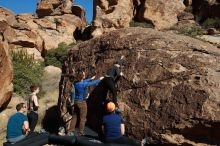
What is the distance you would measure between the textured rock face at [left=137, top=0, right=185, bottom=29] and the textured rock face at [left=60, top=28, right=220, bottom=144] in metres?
21.5

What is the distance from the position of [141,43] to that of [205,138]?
3.78 meters

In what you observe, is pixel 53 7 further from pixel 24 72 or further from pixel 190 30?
pixel 24 72

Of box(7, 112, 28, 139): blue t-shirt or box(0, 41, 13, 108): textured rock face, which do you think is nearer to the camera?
box(7, 112, 28, 139): blue t-shirt

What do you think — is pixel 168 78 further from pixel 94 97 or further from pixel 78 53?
pixel 78 53

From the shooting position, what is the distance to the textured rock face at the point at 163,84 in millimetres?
11414

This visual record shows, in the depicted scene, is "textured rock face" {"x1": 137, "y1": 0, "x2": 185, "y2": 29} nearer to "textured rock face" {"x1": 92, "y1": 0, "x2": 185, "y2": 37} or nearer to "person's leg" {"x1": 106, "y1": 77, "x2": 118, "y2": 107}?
"textured rock face" {"x1": 92, "y1": 0, "x2": 185, "y2": 37}

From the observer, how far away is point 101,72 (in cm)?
1395

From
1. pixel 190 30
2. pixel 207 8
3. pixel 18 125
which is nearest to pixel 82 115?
pixel 18 125

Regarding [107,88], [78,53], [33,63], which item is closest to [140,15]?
[33,63]

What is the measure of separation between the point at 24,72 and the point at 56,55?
294 inches

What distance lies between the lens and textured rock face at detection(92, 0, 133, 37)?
108 feet

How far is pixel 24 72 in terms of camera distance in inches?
952

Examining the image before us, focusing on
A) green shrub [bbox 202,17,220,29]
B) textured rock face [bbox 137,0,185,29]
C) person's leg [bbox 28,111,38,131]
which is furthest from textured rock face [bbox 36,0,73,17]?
person's leg [bbox 28,111,38,131]

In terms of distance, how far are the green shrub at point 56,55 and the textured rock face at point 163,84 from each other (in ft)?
51.7
